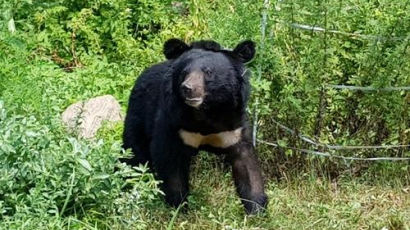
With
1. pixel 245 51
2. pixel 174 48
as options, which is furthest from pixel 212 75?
pixel 174 48

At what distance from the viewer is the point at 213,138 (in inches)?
211

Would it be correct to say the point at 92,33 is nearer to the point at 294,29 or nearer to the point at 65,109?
the point at 65,109

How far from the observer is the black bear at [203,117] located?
520cm

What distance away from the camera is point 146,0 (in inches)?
347

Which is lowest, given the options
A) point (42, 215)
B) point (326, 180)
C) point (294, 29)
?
point (326, 180)

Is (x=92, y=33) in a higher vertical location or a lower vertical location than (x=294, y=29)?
lower

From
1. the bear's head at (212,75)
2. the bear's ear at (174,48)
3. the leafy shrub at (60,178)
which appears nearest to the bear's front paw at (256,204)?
the bear's head at (212,75)

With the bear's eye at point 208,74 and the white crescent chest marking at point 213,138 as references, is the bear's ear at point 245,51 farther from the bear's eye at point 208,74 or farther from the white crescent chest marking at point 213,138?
the white crescent chest marking at point 213,138

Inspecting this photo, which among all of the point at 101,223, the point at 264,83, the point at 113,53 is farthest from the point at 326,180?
the point at 113,53

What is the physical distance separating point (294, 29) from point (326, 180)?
0.96m

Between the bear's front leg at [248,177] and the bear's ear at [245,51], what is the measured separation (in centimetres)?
47

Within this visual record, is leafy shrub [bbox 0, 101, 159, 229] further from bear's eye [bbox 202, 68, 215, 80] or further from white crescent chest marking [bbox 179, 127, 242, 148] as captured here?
bear's eye [bbox 202, 68, 215, 80]

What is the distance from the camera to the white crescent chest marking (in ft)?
17.6

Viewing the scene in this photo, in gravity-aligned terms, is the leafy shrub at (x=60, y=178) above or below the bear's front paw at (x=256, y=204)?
above
